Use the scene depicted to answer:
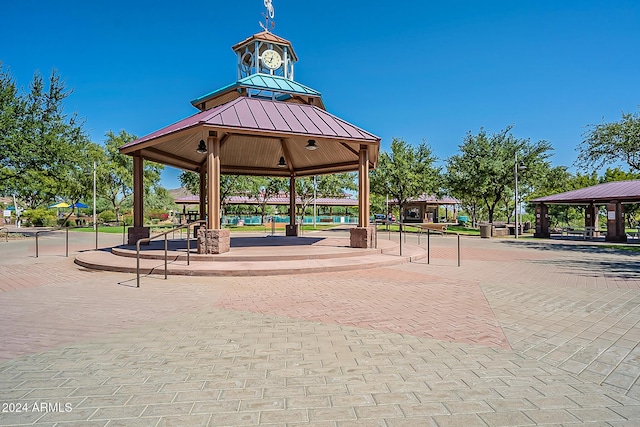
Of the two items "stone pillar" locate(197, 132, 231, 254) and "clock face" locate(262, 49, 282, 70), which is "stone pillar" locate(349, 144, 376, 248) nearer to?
"stone pillar" locate(197, 132, 231, 254)

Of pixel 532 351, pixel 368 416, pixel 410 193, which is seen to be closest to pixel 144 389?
pixel 368 416

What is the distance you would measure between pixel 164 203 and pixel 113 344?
7122 cm

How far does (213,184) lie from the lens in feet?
30.7

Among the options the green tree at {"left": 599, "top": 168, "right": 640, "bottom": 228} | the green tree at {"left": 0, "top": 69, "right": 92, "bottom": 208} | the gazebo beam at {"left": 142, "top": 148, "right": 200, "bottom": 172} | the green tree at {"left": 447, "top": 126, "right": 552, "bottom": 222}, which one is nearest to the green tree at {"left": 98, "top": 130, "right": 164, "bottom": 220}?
the green tree at {"left": 0, "top": 69, "right": 92, "bottom": 208}

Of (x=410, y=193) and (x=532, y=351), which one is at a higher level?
(x=410, y=193)

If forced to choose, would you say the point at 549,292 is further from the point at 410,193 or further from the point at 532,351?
the point at 410,193

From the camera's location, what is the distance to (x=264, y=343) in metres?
3.85

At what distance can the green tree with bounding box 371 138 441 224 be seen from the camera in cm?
3039

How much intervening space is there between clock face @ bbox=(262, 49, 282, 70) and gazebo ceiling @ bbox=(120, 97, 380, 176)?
2058 millimetres

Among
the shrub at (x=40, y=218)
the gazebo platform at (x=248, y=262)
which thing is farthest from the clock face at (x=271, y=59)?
the shrub at (x=40, y=218)

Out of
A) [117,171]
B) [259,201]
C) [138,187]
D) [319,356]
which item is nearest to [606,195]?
[319,356]

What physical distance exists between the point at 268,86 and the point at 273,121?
2.84 meters

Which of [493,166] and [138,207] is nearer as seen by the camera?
[138,207]

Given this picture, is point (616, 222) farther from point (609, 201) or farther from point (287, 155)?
point (287, 155)
